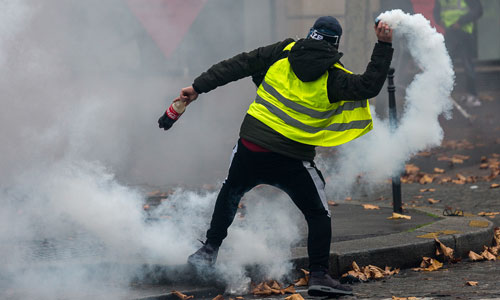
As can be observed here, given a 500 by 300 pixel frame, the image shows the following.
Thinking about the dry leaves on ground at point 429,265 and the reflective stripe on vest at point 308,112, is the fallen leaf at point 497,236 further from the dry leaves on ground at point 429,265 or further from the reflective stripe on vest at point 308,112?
the reflective stripe on vest at point 308,112

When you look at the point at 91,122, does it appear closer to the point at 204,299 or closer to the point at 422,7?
the point at 204,299

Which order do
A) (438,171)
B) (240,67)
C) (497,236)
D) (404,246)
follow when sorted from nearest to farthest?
(240,67) → (404,246) → (497,236) → (438,171)

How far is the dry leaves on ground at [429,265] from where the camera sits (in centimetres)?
461

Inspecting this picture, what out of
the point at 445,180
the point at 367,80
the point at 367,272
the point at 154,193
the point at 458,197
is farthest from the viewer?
the point at 445,180

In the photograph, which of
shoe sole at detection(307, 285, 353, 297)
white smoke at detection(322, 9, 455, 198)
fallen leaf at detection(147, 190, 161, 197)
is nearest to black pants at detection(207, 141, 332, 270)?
shoe sole at detection(307, 285, 353, 297)

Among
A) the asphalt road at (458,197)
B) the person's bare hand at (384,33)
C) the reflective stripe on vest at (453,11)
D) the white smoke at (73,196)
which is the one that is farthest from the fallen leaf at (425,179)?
the reflective stripe on vest at (453,11)

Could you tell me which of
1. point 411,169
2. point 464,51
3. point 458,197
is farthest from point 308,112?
point 464,51

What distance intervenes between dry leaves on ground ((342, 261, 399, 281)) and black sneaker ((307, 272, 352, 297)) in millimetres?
381

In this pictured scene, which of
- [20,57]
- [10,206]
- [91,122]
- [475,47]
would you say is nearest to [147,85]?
[91,122]

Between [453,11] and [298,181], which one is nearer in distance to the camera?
[298,181]

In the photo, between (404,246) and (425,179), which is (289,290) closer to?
(404,246)

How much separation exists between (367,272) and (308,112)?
104 cm

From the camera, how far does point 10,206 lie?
516cm

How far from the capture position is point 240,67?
13.4 ft
